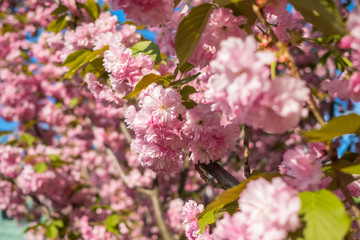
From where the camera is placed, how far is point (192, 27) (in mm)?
998

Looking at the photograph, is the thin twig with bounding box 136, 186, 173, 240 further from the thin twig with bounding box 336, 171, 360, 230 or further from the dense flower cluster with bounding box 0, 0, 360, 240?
the thin twig with bounding box 336, 171, 360, 230

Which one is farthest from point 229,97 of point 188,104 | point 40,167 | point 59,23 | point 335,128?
point 40,167

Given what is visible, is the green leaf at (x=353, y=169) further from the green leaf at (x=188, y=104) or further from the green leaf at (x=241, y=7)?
the green leaf at (x=188, y=104)

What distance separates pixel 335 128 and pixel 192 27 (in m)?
0.51

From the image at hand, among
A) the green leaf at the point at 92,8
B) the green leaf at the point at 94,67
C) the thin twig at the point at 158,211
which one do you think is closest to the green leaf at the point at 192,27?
the green leaf at the point at 94,67

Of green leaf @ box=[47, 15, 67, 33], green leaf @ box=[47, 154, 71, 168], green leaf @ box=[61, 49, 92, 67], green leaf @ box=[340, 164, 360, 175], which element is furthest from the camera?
green leaf @ box=[47, 154, 71, 168]

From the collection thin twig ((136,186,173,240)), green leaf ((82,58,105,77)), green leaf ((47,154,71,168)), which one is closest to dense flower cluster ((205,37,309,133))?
green leaf ((82,58,105,77))

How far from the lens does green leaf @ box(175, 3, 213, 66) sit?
39.1 inches

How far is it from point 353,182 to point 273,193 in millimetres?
424

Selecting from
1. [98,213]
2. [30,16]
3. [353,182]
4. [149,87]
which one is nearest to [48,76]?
[30,16]

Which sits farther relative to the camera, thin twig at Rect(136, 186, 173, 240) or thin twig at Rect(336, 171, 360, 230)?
thin twig at Rect(136, 186, 173, 240)

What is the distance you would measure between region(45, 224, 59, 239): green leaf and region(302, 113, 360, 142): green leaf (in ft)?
11.7

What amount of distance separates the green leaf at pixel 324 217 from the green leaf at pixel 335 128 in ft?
0.44

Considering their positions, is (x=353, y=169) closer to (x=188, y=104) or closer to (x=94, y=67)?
(x=188, y=104)
